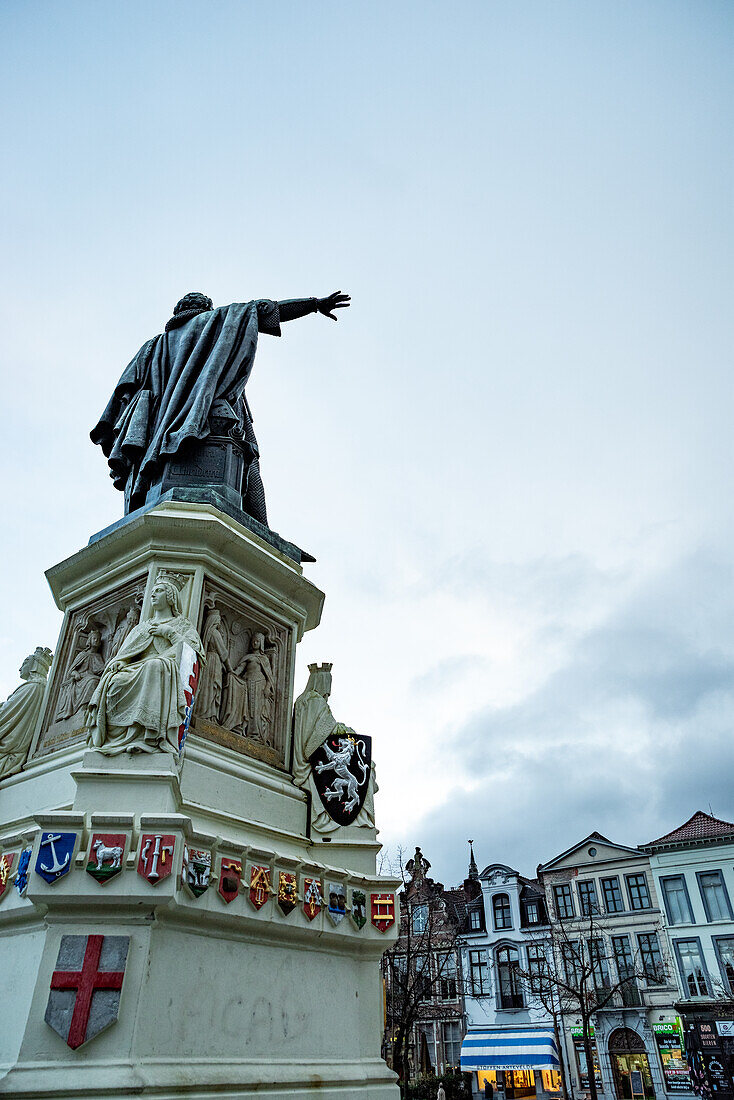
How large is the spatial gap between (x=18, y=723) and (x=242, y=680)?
247 cm

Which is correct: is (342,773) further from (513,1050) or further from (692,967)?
(692,967)

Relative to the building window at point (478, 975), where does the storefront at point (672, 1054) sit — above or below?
below

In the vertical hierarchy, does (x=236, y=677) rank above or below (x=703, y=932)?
below

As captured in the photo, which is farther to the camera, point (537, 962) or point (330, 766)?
point (537, 962)

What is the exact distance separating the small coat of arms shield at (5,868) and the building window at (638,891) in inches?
1651

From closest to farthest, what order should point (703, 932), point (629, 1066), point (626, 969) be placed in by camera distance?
1. point (629, 1066)
2. point (703, 932)
3. point (626, 969)

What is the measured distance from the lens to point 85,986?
17.6 ft

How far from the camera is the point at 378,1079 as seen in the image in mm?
6777

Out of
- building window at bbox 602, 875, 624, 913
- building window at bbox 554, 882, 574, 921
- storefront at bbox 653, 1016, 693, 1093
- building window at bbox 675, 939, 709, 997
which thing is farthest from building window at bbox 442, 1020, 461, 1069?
building window at bbox 675, 939, 709, 997

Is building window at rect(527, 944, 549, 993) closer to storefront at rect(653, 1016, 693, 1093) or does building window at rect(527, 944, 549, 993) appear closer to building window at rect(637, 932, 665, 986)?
building window at rect(637, 932, 665, 986)

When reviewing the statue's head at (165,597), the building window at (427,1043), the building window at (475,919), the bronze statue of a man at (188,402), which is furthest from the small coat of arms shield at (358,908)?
the building window at (475,919)

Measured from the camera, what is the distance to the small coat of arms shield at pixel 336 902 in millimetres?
7074

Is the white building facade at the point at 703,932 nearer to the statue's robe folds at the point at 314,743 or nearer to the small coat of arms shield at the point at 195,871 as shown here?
the statue's robe folds at the point at 314,743

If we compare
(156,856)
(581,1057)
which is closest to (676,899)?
(581,1057)
